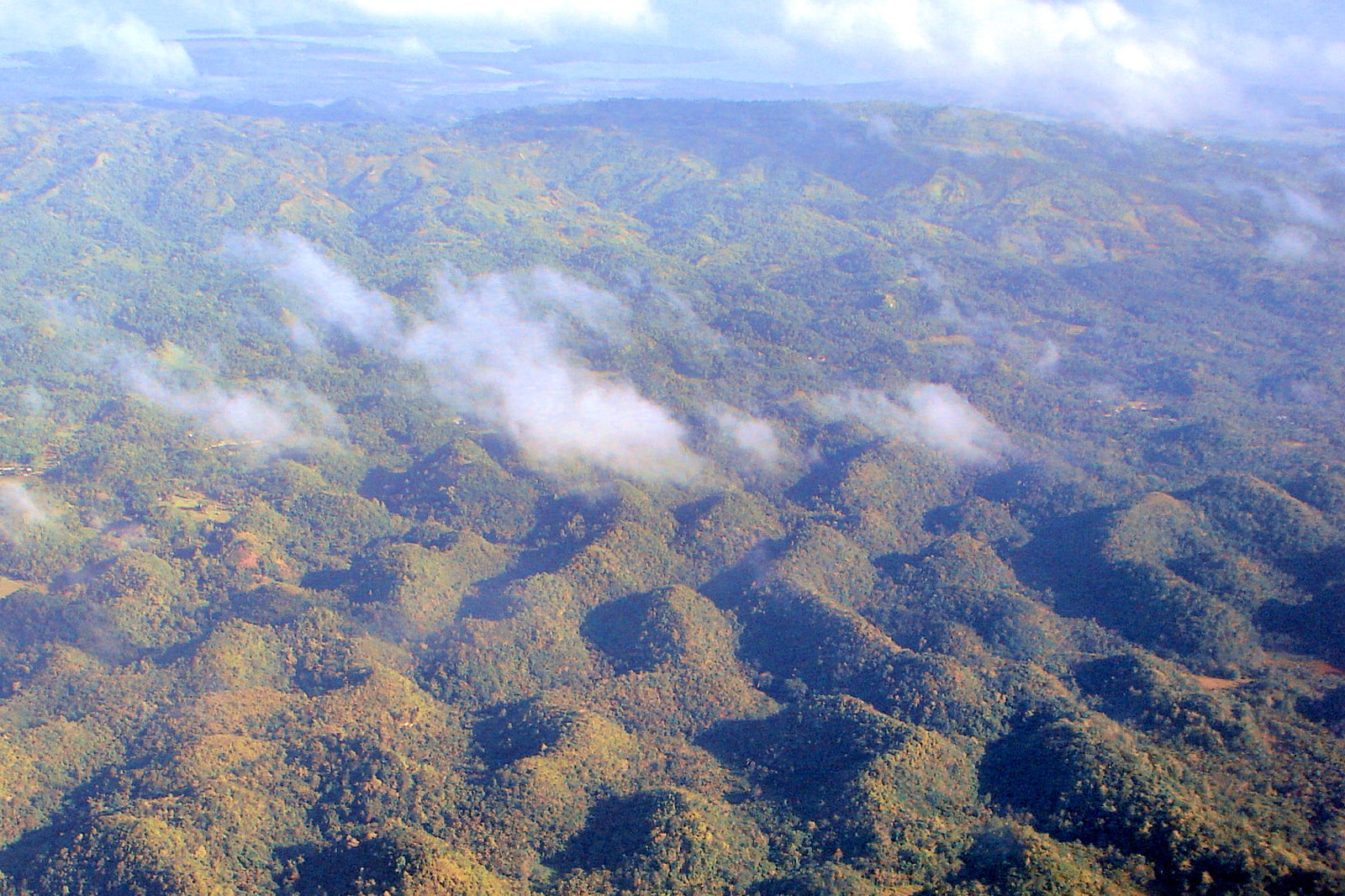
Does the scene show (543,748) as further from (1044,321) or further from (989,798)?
(1044,321)

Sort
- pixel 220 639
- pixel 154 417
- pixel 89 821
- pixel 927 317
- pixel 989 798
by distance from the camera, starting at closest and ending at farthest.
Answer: pixel 89 821, pixel 989 798, pixel 220 639, pixel 154 417, pixel 927 317

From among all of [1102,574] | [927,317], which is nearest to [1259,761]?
[1102,574]

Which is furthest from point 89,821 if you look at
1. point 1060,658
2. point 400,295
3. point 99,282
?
point 99,282

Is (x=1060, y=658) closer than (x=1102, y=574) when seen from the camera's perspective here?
Yes

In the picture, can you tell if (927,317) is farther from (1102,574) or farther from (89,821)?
(89,821)

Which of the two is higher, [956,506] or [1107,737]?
[1107,737]

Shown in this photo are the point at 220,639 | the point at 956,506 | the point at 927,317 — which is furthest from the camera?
Answer: the point at 927,317
